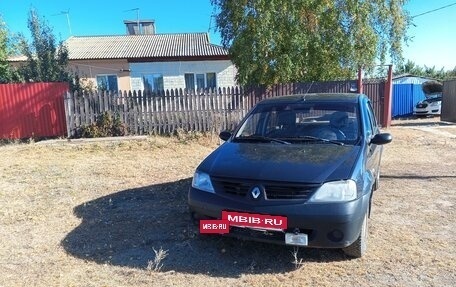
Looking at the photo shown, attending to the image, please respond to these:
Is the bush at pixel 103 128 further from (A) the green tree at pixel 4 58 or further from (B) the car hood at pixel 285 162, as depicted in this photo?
(B) the car hood at pixel 285 162

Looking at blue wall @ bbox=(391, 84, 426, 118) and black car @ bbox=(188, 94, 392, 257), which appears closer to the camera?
black car @ bbox=(188, 94, 392, 257)

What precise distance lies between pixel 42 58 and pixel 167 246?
11.2m

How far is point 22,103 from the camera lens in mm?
10406

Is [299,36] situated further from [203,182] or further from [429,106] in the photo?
[429,106]

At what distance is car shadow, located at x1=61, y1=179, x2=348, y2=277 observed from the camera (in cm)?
336

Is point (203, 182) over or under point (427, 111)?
over

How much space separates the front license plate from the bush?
7.82m

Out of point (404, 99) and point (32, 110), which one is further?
point (404, 99)

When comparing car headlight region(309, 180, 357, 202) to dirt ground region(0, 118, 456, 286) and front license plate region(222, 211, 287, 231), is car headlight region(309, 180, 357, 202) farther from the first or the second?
dirt ground region(0, 118, 456, 286)

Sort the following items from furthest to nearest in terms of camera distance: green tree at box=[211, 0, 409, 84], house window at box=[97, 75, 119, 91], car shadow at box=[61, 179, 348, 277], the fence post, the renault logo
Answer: house window at box=[97, 75, 119, 91] → the fence post → green tree at box=[211, 0, 409, 84] → car shadow at box=[61, 179, 348, 277] → the renault logo

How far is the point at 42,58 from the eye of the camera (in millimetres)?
12516

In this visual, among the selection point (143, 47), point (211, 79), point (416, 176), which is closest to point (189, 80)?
point (211, 79)

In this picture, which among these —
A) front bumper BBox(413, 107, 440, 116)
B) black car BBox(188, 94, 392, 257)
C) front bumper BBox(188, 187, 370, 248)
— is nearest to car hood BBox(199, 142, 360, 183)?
black car BBox(188, 94, 392, 257)

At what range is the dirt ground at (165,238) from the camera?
124 inches
